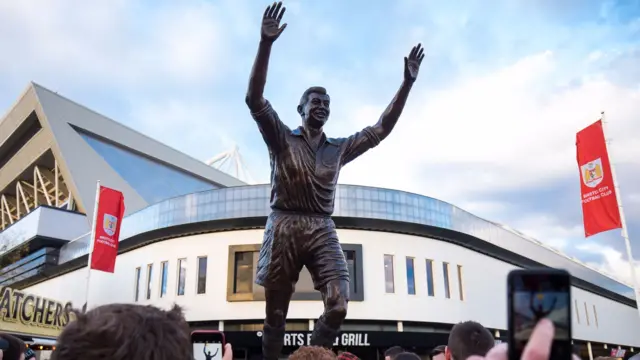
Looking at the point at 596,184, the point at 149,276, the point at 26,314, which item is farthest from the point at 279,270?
the point at 149,276

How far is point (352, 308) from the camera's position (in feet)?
91.6

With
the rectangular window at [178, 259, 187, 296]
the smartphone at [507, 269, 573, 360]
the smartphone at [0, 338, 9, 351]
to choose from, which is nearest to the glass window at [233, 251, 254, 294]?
the rectangular window at [178, 259, 187, 296]

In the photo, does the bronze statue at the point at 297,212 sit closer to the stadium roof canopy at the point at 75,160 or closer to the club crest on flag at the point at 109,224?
the club crest on flag at the point at 109,224

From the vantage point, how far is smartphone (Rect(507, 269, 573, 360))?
2.97ft

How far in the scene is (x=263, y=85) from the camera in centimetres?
442

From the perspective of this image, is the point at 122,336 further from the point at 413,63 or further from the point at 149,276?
the point at 149,276

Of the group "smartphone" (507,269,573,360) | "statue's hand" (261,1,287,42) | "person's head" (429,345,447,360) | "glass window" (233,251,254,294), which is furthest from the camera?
"glass window" (233,251,254,294)

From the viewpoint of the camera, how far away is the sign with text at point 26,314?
21609 mm

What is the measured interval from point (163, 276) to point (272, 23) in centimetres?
2841

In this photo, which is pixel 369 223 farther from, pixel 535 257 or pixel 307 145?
pixel 307 145

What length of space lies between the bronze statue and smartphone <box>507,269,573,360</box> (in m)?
3.56

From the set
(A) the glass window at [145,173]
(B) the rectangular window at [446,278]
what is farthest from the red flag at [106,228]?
(A) the glass window at [145,173]

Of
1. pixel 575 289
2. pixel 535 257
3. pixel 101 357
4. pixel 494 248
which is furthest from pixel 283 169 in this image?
pixel 575 289

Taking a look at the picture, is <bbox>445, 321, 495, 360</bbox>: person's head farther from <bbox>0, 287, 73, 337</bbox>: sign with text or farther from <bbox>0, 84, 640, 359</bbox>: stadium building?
<bbox>0, 84, 640, 359</bbox>: stadium building
